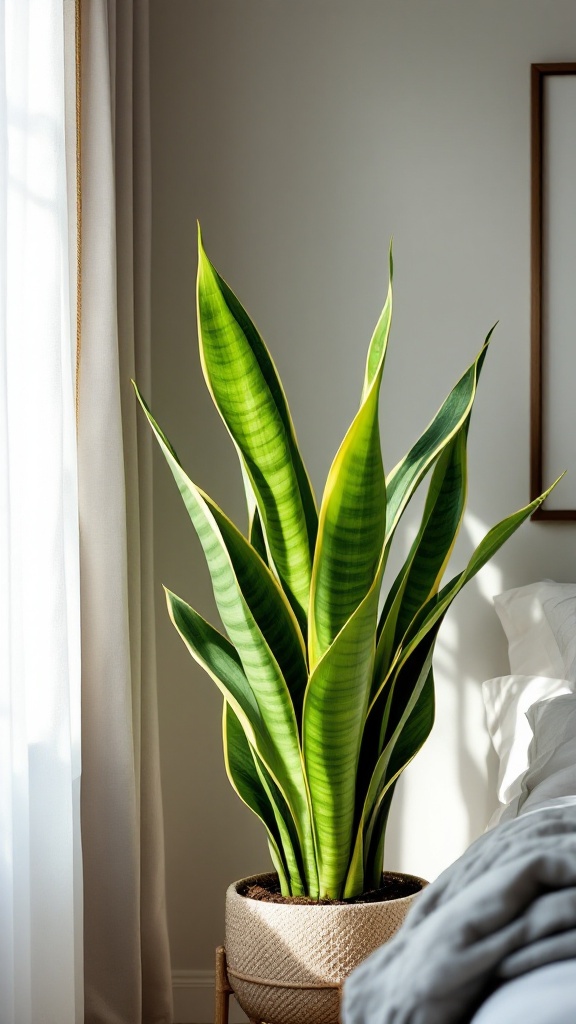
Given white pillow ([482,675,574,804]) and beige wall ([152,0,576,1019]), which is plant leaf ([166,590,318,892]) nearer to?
white pillow ([482,675,574,804])

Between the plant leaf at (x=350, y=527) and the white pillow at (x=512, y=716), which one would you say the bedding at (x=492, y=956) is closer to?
the plant leaf at (x=350, y=527)

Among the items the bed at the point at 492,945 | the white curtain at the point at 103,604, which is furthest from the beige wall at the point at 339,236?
the bed at the point at 492,945

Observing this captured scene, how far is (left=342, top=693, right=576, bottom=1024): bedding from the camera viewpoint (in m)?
→ 0.73

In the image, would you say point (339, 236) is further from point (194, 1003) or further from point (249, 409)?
point (194, 1003)

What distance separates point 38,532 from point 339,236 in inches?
45.4

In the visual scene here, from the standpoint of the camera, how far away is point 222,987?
1.58 meters

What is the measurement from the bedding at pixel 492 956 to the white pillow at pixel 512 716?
1.13 meters

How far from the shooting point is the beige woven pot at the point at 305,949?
1.43m

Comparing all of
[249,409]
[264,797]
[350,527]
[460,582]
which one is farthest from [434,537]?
[264,797]

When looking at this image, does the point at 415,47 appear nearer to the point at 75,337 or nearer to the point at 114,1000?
the point at 75,337

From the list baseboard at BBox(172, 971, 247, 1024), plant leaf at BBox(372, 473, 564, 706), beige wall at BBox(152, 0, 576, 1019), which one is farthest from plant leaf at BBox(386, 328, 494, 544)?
baseboard at BBox(172, 971, 247, 1024)

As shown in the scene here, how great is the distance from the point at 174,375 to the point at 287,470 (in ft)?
2.97

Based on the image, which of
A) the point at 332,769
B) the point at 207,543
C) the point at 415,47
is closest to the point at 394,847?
the point at 332,769

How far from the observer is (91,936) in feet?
5.92
